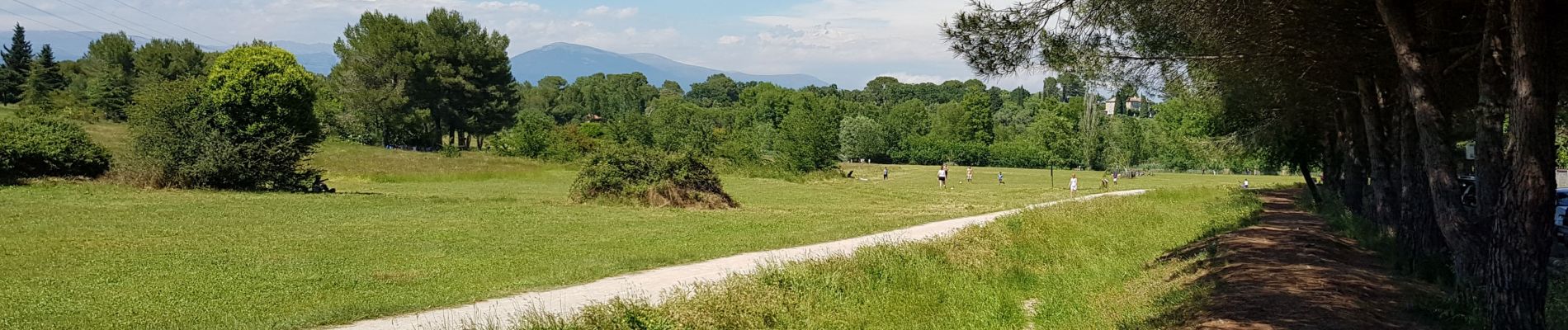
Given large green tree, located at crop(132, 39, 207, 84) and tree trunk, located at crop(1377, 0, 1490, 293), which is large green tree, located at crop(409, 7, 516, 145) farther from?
tree trunk, located at crop(1377, 0, 1490, 293)

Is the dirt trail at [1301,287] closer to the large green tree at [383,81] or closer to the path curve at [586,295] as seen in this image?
the path curve at [586,295]

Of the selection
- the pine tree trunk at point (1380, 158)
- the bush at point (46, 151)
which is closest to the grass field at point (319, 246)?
the bush at point (46, 151)

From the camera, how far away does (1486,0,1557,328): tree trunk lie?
22.2 feet

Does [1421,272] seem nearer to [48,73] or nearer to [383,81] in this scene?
[383,81]

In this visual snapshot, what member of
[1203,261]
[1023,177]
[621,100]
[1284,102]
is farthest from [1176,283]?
[621,100]

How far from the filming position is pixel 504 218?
2428 centimetres

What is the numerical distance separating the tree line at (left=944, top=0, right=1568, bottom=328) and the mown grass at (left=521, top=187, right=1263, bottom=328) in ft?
8.78

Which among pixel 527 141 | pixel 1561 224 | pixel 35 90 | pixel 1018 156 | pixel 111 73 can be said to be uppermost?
pixel 111 73

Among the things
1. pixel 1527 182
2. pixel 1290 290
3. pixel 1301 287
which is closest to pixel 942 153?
pixel 1301 287

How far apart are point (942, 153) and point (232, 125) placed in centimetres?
8861

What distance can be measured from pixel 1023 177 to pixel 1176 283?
68.7m

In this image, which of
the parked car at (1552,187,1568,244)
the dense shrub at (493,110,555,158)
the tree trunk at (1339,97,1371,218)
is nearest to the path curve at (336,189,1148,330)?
the tree trunk at (1339,97,1371,218)

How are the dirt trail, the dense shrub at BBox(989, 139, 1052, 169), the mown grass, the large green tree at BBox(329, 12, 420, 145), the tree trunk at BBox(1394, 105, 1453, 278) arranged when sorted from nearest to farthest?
the dirt trail, the mown grass, the tree trunk at BBox(1394, 105, 1453, 278), the large green tree at BBox(329, 12, 420, 145), the dense shrub at BBox(989, 139, 1052, 169)

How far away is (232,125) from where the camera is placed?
3145 cm
